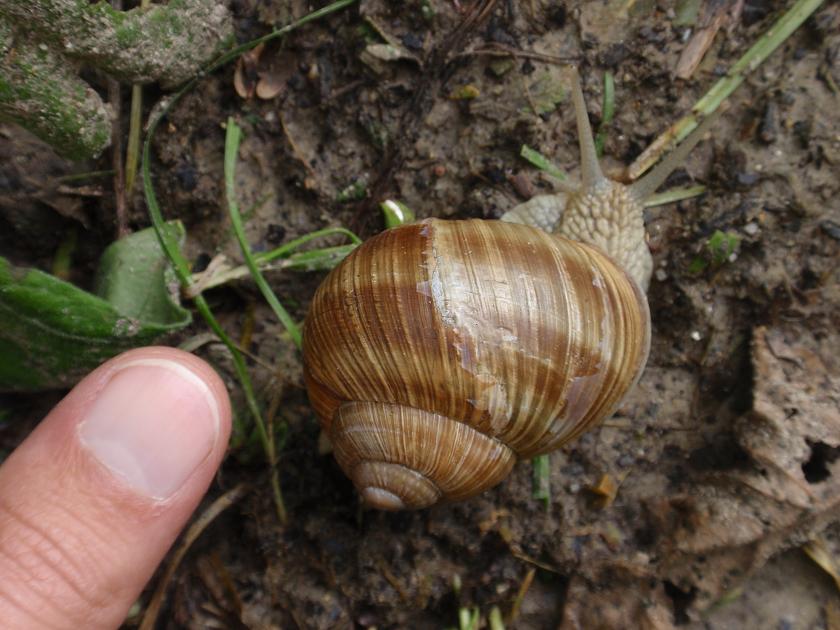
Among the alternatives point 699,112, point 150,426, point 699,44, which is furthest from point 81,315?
point 699,44

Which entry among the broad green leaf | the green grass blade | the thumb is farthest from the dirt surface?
the thumb

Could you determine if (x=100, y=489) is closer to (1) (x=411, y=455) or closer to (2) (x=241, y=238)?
(1) (x=411, y=455)

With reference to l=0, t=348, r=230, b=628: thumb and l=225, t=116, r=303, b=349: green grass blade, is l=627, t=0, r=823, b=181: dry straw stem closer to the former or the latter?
l=225, t=116, r=303, b=349: green grass blade

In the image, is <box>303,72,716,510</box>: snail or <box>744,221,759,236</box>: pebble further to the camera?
<box>744,221,759,236</box>: pebble

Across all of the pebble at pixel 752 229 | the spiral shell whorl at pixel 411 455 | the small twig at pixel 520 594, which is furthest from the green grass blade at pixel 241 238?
the pebble at pixel 752 229

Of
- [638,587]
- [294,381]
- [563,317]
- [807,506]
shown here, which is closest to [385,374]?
[563,317]
